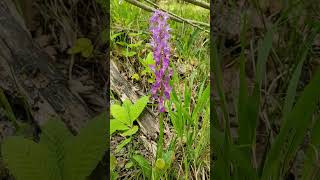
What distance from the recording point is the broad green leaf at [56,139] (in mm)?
814

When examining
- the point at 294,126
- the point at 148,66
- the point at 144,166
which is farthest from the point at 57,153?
the point at 148,66

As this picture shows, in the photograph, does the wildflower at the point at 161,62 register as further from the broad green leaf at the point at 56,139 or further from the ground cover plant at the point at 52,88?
the broad green leaf at the point at 56,139

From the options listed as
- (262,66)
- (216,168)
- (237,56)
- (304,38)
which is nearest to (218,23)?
(237,56)

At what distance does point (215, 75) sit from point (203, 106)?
0.54m

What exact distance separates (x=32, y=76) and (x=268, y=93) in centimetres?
53

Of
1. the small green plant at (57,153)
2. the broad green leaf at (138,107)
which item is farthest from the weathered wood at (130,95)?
the small green plant at (57,153)

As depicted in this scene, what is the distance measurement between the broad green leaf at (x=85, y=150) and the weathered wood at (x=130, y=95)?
497 mm

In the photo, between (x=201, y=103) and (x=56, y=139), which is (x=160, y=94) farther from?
(x=56, y=139)

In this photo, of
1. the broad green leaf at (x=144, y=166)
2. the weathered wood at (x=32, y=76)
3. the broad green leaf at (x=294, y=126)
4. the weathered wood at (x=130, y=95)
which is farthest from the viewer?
the weathered wood at (x=130, y=95)

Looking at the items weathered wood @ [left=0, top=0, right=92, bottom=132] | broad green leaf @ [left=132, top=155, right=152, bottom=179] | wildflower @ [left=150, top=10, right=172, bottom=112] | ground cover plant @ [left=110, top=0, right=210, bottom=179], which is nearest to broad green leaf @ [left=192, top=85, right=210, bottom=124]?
ground cover plant @ [left=110, top=0, right=210, bottom=179]

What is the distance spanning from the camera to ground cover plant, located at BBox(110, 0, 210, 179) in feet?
3.82

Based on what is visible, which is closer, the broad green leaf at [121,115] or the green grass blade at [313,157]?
the green grass blade at [313,157]

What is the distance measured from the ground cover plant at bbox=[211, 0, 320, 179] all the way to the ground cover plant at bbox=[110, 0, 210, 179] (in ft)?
0.68

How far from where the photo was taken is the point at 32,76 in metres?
0.94
